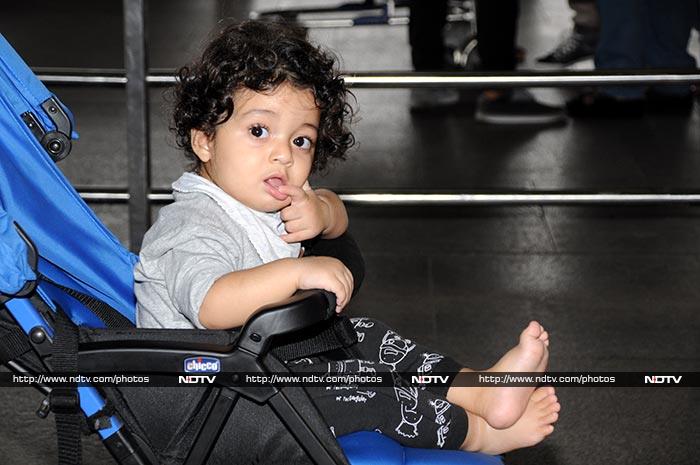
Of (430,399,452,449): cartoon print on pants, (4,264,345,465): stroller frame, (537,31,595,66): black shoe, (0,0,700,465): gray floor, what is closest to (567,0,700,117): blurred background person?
(0,0,700,465): gray floor

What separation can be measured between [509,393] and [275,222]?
0.49 metres

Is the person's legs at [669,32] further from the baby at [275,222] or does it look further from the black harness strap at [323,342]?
the black harness strap at [323,342]

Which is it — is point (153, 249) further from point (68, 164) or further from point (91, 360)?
point (68, 164)

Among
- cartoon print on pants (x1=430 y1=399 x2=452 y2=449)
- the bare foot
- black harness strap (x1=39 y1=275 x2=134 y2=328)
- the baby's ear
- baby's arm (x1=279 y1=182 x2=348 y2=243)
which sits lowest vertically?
the bare foot

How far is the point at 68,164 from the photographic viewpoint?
4594mm

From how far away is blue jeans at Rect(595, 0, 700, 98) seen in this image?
→ 17.0 ft

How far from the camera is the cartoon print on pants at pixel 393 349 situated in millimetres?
2139

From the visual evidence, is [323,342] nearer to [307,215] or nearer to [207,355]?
[307,215]

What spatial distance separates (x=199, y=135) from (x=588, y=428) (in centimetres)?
121

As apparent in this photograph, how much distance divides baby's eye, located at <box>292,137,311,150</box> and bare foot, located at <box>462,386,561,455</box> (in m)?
0.53

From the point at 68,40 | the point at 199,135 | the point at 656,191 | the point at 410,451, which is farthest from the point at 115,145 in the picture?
the point at 410,451

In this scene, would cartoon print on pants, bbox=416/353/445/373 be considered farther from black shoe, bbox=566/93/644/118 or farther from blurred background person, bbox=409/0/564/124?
black shoe, bbox=566/93/644/118

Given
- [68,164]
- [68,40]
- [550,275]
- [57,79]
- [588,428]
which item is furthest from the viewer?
[68,40]

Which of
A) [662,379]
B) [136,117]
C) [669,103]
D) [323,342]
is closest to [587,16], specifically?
[669,103]
